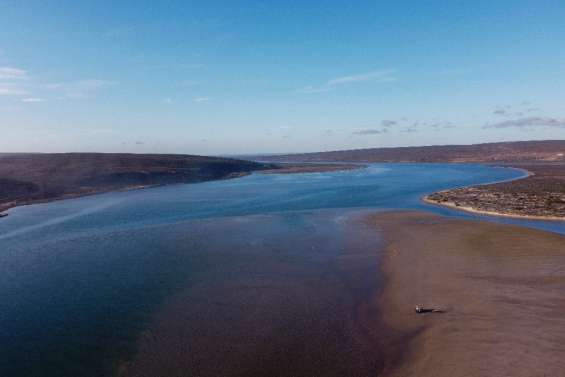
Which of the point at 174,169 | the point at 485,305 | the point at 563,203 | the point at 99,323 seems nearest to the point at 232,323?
the point at 99,323

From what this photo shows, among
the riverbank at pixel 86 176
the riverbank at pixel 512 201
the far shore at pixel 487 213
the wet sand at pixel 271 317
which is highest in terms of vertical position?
the riverbank at pixel 86 176

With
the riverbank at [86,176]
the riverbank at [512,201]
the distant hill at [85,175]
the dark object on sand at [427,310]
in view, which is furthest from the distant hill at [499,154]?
the dark object on sand at [427,310]

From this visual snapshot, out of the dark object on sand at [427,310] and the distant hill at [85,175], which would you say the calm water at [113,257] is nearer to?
the dark object on sand at [427,310]

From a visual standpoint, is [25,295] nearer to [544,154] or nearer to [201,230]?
[201,230]

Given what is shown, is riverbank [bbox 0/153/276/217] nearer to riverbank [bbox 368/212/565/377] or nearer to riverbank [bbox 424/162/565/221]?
riverbank [bbox 368/212/565/377]

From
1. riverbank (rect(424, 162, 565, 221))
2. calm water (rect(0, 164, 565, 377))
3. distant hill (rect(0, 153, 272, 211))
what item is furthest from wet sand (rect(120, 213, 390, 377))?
distant hill (rect(0, 153, 272, 211))

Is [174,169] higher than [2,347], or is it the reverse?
[174,169]
